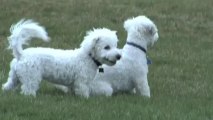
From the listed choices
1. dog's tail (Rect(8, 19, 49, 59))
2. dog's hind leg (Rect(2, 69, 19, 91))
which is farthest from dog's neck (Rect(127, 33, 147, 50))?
dog's hind leg (Rect(2, 69, 19, 91))

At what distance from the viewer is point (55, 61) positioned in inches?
413

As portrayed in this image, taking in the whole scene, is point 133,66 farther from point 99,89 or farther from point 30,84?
point 30,84

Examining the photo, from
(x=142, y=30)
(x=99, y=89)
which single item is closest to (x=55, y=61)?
(x=99, y=89)

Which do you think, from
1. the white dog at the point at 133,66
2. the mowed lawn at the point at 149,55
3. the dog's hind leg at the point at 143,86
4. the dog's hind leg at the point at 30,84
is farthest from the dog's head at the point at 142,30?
the dog's hind leg at the point at 30,84

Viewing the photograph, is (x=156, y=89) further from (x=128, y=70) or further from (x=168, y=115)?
(x=168, y=115)

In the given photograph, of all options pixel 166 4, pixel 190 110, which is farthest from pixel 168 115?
pixel 166 4

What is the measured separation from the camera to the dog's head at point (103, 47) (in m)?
10.5

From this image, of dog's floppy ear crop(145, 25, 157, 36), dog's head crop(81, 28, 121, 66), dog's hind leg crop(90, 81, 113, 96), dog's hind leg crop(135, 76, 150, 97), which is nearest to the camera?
dog's head crop(81, 28, 121, 66)

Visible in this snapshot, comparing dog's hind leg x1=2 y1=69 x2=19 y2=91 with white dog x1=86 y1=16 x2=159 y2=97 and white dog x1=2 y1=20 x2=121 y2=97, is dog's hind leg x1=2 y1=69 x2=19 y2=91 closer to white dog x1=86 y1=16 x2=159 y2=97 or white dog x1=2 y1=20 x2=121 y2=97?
white dog x1=2 y1=20 x2=121 y2=97

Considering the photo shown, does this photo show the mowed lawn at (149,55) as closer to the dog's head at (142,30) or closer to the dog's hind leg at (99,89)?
the dog's hind leg at (99,89)

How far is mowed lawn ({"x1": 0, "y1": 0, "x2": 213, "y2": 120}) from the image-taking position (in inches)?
361

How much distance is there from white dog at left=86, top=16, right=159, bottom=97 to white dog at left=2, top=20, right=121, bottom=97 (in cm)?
64

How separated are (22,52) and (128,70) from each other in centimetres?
212

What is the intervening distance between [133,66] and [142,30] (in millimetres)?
682
